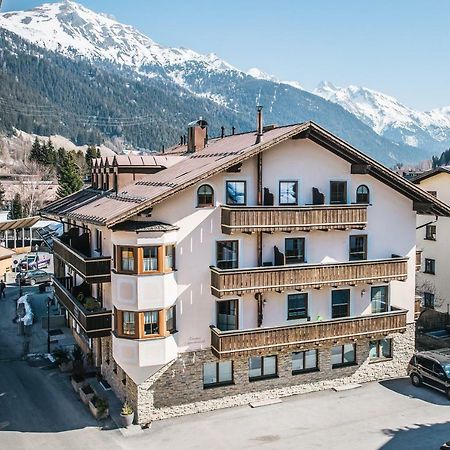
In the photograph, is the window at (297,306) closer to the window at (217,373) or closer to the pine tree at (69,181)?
the window at (217,373)

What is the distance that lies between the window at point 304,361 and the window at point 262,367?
117 cm

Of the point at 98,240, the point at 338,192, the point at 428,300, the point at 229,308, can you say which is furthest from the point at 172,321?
the point at 428,300

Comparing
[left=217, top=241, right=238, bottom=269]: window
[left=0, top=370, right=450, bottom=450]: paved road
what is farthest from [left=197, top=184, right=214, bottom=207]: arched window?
[left=0, top=370, right=450, bottom=450]: paved road

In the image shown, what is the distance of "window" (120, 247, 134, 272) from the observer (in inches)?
1002

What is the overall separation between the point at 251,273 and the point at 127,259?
5656mm

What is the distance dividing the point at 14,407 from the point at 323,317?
52.2ft

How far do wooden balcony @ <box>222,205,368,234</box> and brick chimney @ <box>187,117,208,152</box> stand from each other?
10.3 m

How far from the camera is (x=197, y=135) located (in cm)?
3594

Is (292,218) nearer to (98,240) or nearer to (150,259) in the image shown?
(150,259)

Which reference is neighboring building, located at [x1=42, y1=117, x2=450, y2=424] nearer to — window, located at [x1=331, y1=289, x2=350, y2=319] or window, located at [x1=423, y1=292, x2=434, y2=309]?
window, located at [x1=331, y1=289, x2=350, y2=319]

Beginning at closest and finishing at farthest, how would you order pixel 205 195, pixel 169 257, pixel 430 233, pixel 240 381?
pixel 169 257 < pixel 205 195 < pixel 240 381 < pixel 430 233

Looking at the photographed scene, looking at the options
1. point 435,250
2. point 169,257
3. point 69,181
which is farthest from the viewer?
point 69,181

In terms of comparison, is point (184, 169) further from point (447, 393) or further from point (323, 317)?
point (447, 393)

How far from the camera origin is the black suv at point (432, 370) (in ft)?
95.1
